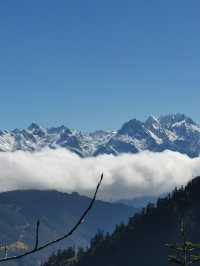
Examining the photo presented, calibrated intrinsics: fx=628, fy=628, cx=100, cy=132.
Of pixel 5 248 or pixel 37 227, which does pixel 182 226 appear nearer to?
pixel 5 248

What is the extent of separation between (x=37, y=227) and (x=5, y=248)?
2223 millimetres

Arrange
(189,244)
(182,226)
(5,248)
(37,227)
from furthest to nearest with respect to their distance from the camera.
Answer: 1. (189,244)
2. (182,226)
3. (5,248)
4. (37,227)

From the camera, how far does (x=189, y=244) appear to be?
25719 mm

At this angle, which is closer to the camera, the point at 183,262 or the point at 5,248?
the point at 5,248

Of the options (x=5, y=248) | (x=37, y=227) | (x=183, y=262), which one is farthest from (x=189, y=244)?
(x=37, y=227)

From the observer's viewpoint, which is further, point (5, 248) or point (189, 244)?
point (189, 244)

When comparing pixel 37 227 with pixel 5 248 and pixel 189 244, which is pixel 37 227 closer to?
pixel 5 248

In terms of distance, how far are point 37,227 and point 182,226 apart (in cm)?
1452

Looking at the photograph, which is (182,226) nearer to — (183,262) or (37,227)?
(183,262)

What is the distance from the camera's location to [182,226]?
78.8ft

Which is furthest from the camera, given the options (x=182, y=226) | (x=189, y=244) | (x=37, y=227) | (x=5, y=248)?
(x=189, y=244)


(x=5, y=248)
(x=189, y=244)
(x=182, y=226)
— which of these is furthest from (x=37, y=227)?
(x=189, y=244)

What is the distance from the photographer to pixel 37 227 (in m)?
10.3

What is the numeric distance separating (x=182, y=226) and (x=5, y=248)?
42.3 ft
